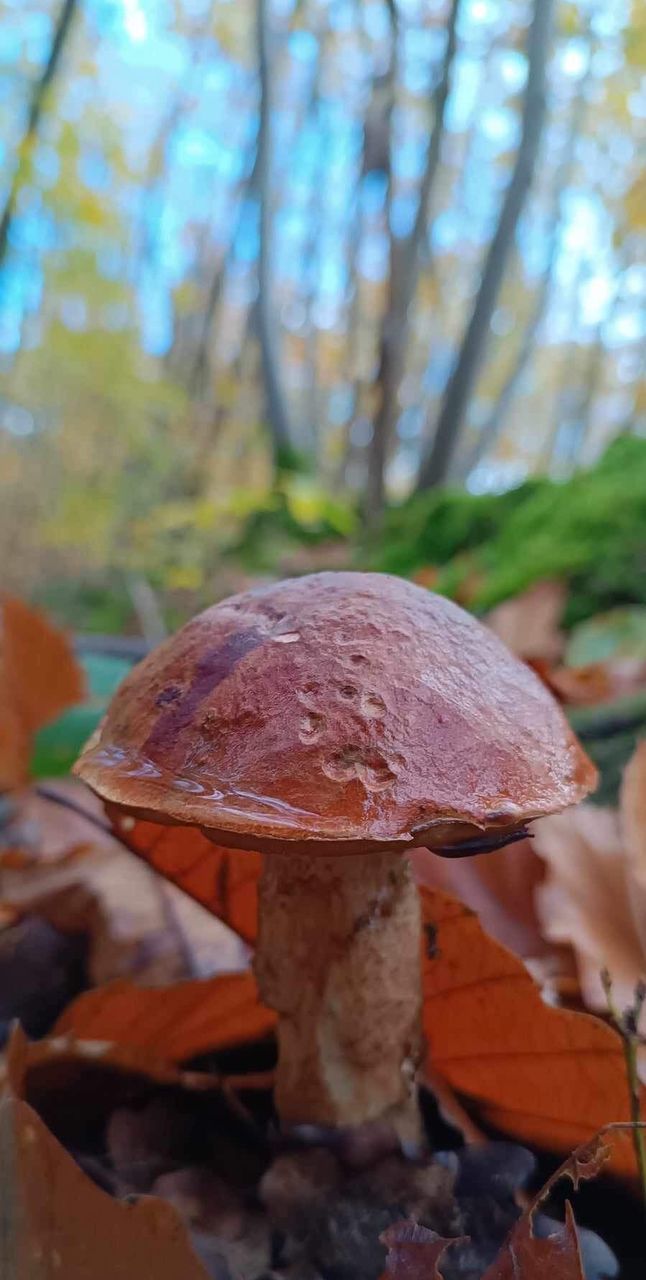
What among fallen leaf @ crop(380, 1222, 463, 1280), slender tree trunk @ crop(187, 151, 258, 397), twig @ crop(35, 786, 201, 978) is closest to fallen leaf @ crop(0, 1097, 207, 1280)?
fallen leaf @ crop(380, 1222, 463, 1280)

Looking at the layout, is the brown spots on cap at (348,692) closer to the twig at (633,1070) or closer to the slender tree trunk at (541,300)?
the twig at (633,1070)

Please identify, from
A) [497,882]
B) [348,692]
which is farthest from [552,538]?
[348,692]

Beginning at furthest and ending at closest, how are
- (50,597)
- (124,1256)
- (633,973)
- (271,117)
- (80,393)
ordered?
(50,597) → (80,393) → (271,117) → (633,973) → (124,1256)

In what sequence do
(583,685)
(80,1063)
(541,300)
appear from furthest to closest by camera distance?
(541,300) < (583,685) < (80,1063)

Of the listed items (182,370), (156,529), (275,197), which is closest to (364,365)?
(182,370)

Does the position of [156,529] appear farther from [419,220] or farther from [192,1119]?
[192,1119]

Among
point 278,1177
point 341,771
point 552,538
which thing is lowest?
point 278,1177

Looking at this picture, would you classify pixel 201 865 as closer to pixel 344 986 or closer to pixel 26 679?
pixel 344 986

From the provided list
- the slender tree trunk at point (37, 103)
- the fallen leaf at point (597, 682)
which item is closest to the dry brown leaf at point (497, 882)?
the fallen leaf at point (597, 682)
